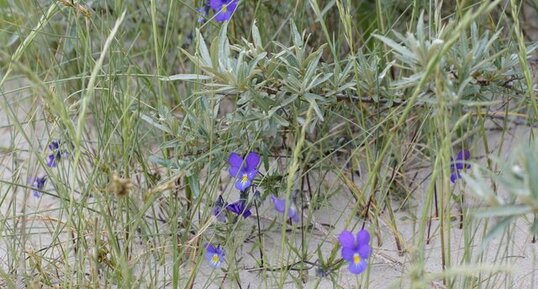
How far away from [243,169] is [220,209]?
0.32 ft

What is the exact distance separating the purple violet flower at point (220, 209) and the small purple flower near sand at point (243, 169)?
5 cm

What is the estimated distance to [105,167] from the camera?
1736mm

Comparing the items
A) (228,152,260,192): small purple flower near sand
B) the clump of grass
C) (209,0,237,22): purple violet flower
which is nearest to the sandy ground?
the clump of grass

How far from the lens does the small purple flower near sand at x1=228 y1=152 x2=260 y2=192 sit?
181 centimetres

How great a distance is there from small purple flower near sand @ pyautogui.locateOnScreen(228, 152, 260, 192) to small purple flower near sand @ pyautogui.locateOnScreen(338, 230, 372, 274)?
1.01 feet

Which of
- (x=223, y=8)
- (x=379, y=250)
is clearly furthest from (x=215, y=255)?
(x=223, y=8)

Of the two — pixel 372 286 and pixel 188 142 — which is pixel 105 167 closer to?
pixel 188 142

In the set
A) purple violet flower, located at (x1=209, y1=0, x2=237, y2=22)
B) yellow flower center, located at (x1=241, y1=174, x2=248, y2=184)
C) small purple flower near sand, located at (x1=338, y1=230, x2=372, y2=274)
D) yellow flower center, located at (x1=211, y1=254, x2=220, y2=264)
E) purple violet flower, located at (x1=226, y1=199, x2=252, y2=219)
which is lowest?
small purple flower near sand, located at (x1=338, y1=230, x2=372, y2=274)

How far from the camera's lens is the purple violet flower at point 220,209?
1.81m

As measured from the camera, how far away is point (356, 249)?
5.23ft

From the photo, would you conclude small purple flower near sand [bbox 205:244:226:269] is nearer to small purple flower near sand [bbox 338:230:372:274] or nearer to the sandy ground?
the sandy ground

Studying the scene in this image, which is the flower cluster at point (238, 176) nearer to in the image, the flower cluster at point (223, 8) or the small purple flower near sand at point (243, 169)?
the small purple flower near sand at point (243, 169)

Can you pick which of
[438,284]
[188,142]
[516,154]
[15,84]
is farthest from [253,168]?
[15,84]

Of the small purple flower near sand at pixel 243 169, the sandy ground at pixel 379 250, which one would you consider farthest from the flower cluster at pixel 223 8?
the sandy ground at pixel 379 250
